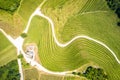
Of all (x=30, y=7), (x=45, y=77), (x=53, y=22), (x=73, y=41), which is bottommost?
(x=45, y=77)

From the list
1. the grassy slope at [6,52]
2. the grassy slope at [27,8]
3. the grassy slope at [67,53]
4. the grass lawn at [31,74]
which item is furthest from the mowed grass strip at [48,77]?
the grassy slope at [27,8]

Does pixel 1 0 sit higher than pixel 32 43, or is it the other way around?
pixel 1 0

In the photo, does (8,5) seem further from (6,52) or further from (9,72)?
(9,72)

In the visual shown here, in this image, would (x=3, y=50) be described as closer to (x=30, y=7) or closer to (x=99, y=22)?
(x=30, y=7)

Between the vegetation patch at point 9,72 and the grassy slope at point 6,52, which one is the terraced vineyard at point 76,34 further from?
the vegetation patch at point 9,72

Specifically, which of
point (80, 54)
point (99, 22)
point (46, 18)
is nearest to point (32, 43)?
point (46, 18)
